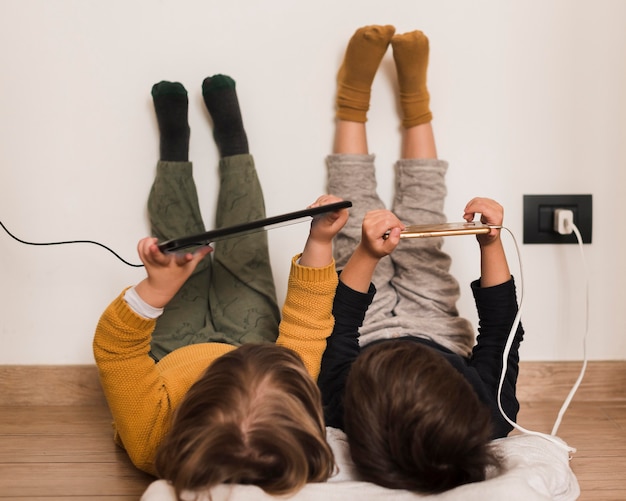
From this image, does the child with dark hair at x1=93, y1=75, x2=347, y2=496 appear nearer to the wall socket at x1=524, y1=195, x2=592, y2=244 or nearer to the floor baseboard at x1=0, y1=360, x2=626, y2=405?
the floor baseboard at x1=0, y1=360, x2=626, y2=405

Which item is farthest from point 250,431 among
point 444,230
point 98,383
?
point 98,383

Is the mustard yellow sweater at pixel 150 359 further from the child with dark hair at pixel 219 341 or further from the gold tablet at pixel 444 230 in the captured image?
the gold tablet at pixel 444 230

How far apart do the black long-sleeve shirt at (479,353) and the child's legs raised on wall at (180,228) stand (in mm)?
293

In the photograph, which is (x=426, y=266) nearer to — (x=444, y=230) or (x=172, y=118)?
(x=444, y=230)

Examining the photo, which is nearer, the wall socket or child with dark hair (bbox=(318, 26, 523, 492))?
child with dark hair (bbox=(318, 26, 523, 492))

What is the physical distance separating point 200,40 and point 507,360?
77 centimetres

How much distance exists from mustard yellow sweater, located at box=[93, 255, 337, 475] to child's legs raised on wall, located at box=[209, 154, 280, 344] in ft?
0.60

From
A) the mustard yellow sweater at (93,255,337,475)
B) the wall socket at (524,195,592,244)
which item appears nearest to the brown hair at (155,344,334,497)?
the mustard yellow sweater at (93,255,337,475)

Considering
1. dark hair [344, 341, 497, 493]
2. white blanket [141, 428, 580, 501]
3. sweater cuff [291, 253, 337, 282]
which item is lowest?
white blanket [141, 428, 580, 501]

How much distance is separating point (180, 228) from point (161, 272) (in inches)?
14.5

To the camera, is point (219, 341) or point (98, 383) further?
point (98, 383)

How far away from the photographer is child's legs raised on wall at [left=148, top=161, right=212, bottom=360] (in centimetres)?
119

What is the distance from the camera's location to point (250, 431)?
711 millimetres

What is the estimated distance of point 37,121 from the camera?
1.25 metres
